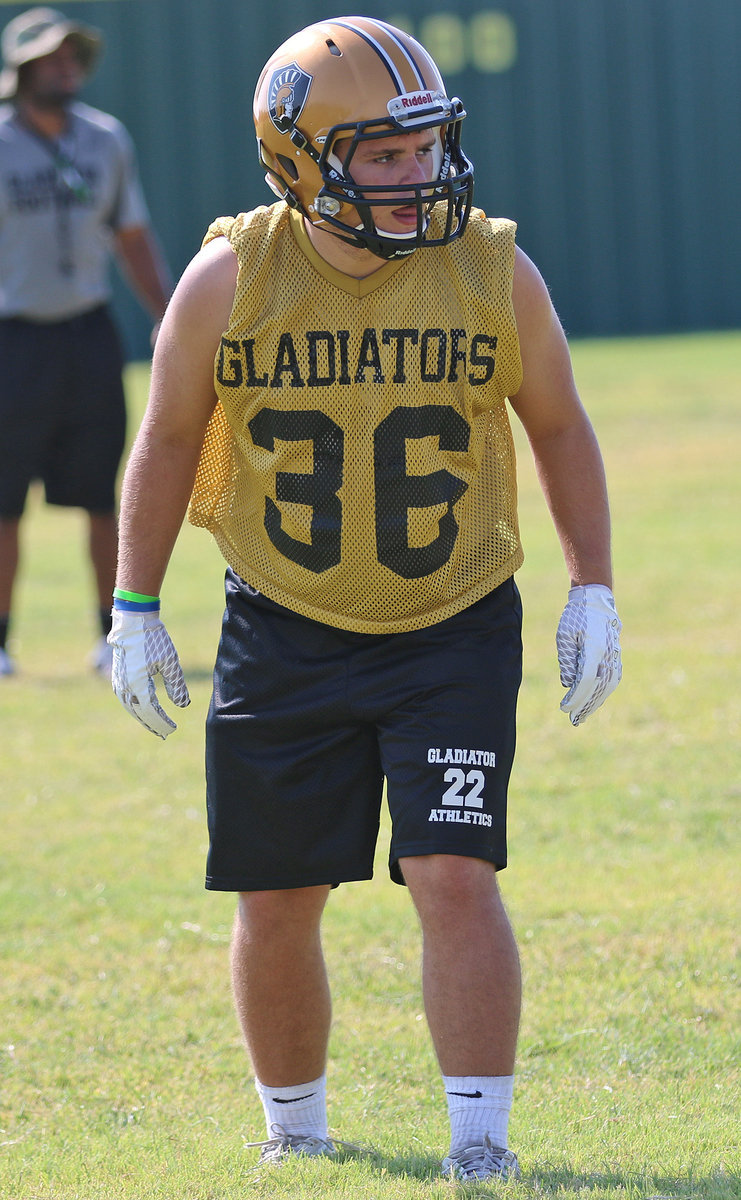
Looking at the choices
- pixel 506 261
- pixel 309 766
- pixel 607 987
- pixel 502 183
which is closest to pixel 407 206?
pixel 506 261

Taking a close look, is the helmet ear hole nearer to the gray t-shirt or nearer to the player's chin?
the player's chin

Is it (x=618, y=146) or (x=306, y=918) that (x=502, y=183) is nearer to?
(x=618, y=146)

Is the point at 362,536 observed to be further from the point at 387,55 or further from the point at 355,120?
the point at 387,55

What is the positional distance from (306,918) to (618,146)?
22.6 m

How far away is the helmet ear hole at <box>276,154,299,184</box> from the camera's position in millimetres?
2986

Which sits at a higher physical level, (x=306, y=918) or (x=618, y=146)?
(x=618, y=146)

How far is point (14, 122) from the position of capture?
24.5ft

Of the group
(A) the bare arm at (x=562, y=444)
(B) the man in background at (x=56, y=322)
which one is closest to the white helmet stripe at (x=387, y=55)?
(A) the bare arm at (x=562, y=444)

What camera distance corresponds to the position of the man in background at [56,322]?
24.2ft

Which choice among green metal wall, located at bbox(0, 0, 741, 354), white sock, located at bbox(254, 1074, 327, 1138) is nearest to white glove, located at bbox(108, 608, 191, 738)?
white sock, located at bbox(254, 1074, 327, 1138)

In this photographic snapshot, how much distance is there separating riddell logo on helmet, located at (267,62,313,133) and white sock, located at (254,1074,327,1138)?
1.77 meters

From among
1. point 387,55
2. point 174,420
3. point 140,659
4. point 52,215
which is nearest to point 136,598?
point 140,659

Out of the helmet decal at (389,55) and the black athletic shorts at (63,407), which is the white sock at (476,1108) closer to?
the helmet decal at (389,55)

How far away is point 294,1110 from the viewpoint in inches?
122
